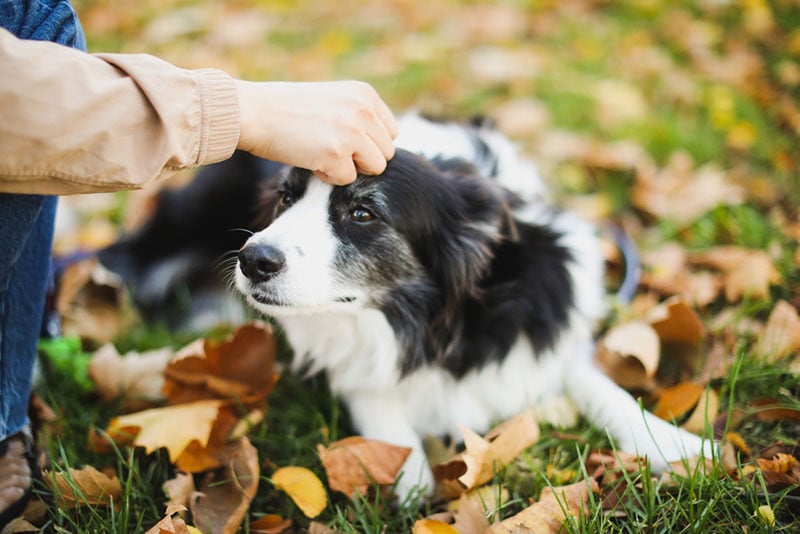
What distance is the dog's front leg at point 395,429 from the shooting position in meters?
1.92

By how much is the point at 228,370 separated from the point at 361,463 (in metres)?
0.68

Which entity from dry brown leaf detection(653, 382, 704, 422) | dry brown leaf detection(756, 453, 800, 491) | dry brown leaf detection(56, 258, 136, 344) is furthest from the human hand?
dry brown leaf detection(56, 258, 136, 344)

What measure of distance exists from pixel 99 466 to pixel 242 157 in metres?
1.47

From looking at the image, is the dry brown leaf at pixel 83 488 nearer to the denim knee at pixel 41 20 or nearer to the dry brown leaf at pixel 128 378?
the dry brown leaf at pixel 128 378

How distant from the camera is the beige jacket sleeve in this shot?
130 cm

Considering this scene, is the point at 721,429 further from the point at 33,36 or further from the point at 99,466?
the point at 33,36

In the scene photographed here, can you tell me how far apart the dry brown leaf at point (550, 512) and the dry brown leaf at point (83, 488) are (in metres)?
1.05

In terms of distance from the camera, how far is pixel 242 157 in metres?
2.94

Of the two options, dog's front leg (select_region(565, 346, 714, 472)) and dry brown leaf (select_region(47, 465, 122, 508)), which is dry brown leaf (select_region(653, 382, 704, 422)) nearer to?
dog's front leg (select_region(565, 346, 714, 472))

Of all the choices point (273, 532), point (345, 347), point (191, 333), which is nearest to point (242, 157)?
point (191, 333)

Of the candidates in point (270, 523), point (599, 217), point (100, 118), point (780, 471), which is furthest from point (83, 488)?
point (599, 217)

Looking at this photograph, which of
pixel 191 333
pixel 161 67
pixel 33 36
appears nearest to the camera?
pixel 161 67

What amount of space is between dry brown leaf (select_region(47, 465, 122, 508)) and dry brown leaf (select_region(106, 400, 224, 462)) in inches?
6.2

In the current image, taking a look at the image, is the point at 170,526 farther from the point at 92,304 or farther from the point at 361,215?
the point at 92,304
